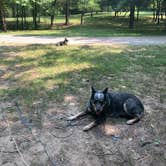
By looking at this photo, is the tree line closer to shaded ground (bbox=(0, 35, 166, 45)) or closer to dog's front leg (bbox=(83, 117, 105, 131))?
shaded ground (bbox=(0, 35, 166, 45))

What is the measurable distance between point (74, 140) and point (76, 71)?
3545 mm

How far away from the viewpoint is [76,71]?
768 centimetres

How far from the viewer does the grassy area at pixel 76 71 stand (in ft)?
20.5

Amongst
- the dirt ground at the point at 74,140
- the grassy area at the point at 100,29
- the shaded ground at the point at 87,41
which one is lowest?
the dirt ground at the point at 74,140

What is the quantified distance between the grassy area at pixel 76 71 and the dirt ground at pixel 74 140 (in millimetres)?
783

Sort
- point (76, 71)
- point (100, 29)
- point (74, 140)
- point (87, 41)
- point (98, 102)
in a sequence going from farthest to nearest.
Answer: point (100, 29) → point (87, 41) → point (76, 71) → point (98, 102) → point (74, 140)

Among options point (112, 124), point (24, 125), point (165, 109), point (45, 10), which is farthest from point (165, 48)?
point (45, 10)

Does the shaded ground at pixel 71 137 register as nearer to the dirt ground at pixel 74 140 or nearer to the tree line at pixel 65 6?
the dirt ground at pixel 74 140

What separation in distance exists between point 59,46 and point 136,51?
2.98 m

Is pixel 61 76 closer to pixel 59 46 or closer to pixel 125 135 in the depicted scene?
pixel 125 135

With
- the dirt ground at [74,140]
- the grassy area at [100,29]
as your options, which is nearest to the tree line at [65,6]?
the grassy area at [100,29]

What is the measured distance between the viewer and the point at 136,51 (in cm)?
1055

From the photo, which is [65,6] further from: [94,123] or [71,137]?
[71,137]

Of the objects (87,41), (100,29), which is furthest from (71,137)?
(100,29)
